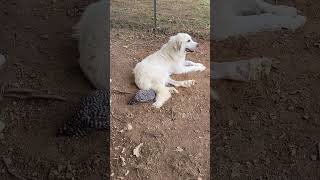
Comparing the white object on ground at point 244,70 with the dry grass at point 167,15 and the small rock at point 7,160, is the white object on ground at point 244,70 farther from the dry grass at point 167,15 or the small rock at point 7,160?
the small rock at point 7,160

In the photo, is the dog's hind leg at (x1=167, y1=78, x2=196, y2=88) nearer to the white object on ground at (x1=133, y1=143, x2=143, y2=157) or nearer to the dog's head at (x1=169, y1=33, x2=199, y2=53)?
the dog's head at (x1=169, y1=33, x2=199, y2=53)

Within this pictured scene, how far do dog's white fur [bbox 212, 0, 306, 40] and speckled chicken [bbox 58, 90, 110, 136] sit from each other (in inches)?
51.2

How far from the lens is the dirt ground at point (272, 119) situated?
337 cm

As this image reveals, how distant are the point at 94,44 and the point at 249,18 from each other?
1.35 m

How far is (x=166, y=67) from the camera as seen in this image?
13.5 ft

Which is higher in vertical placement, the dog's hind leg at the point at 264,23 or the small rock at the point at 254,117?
the dog's hind leg at the point at 264,23

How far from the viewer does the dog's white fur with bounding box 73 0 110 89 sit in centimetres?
411

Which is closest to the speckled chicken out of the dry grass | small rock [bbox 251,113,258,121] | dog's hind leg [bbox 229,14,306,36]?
small rock [bbox 251,113,258,121]

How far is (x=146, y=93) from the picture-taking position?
3.82 meters

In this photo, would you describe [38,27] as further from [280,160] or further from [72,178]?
[280,160]

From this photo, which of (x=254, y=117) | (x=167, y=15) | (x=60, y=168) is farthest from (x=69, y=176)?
(x=167, y=15)

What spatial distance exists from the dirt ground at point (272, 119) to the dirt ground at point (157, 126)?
0.09 meters

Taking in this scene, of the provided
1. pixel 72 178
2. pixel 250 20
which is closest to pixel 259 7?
pixel 250 20

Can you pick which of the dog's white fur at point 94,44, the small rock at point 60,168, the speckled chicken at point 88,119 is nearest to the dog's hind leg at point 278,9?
the dog's white fur at point 94,44
